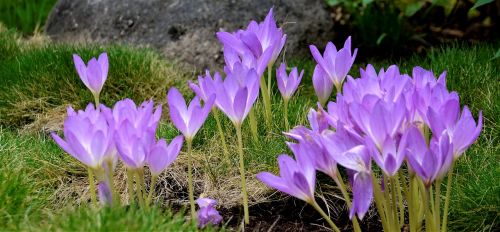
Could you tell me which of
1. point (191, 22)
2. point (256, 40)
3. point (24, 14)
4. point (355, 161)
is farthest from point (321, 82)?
point (24, 14)

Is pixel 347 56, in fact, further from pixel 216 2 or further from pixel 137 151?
pixel 216 2

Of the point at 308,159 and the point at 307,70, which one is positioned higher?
the point at 308,159

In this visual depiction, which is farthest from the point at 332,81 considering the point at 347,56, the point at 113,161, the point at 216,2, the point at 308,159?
the point at 216,2

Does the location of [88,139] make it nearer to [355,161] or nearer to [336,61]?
[355,161]

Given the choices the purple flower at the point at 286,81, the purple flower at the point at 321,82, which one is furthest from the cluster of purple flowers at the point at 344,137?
the purple flower at the point at 286,81

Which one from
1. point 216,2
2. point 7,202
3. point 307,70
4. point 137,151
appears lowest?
point 307,70

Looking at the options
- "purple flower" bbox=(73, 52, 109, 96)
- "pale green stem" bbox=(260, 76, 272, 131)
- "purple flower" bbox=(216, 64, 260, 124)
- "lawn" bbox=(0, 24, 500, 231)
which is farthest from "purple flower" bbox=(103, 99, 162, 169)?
"pale green stem" bbox=(260, 76, 272, 131)

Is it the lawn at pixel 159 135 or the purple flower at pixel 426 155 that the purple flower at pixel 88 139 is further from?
the purple flower at pixel 426 155
